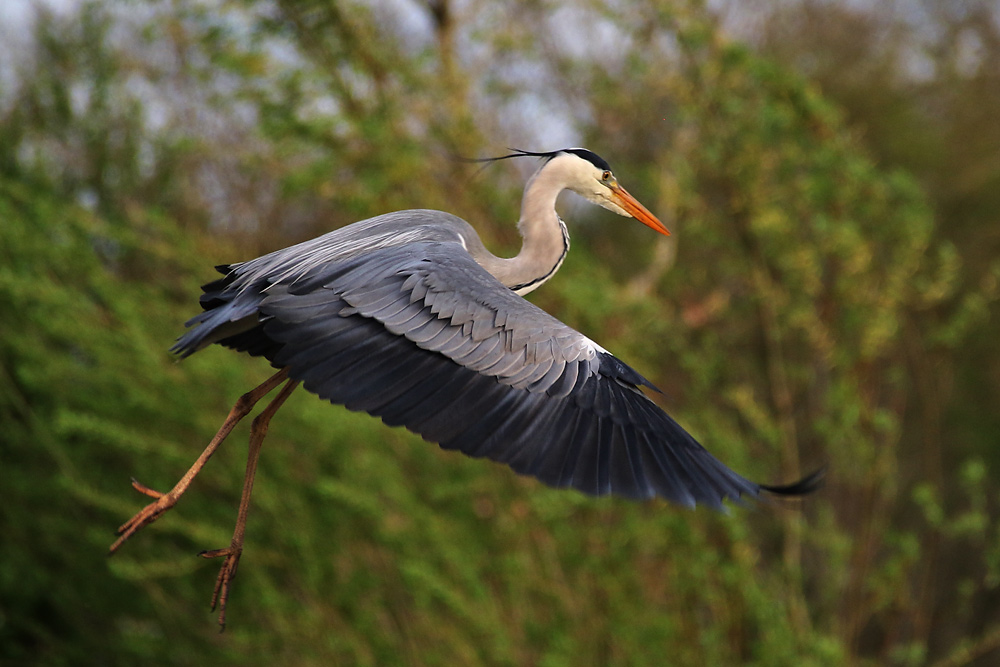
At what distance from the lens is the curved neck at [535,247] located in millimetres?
4105

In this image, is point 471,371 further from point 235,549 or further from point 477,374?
point 235,549

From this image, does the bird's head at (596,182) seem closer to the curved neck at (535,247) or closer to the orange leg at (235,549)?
the curved neck at (535,247)

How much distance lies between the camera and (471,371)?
3244mm

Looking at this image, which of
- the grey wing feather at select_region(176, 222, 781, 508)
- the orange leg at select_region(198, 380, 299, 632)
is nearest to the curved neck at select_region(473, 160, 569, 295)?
the grey wing feather at select_region(176, 222, 781, 508)

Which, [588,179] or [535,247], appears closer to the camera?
[535,247]

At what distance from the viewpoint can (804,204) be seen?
318 inches

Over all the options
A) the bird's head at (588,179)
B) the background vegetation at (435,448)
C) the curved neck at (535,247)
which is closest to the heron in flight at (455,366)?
the curved neck at (535,247)

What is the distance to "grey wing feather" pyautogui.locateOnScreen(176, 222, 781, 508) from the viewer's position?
2990 mm

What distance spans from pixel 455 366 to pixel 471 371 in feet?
0.17

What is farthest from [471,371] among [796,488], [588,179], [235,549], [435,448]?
[435,448]

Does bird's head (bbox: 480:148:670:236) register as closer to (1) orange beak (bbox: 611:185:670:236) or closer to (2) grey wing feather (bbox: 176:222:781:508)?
(1) orange beak (bbox: 611:185:670:236)

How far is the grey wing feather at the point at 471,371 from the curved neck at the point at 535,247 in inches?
22.0

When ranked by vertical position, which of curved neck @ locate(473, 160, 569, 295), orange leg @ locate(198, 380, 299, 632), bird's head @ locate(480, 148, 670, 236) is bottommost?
orange leg @ locate(198, 380, 299, 632)

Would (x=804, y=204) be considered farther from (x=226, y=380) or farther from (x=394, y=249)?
(x=394, y=249)
